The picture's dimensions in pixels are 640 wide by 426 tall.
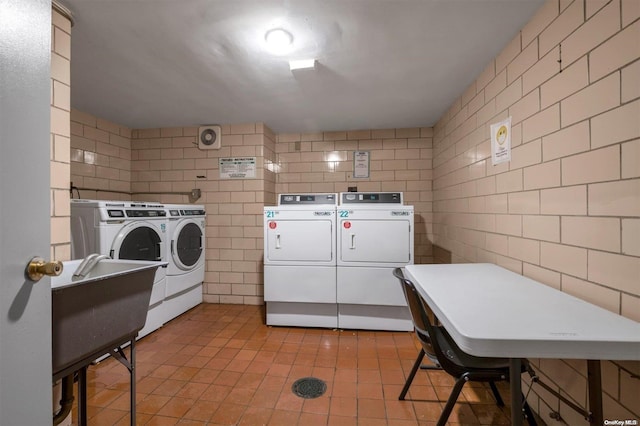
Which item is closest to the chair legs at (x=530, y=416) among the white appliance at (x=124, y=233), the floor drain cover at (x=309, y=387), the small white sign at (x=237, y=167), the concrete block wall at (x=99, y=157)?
the floor drain cover at (x=309, y=387)

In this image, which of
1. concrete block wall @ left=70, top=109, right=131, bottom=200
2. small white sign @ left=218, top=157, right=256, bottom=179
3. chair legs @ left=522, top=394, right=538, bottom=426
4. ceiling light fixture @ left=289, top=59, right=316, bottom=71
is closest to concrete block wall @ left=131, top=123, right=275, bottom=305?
small white sign @ left=218, top=157, right=256, bottom=179

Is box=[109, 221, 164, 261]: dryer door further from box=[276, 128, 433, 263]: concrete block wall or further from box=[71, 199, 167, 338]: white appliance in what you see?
box=[276, 128, 433, 263]: concrete block wall

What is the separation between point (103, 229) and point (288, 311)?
178 centimetres

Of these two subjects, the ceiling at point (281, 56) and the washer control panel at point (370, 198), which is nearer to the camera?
the ceiling at point (281, 56)

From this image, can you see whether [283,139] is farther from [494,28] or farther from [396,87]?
[494,28]

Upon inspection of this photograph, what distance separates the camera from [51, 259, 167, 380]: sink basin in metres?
0.94

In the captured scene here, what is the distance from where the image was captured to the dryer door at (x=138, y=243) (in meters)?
2.22

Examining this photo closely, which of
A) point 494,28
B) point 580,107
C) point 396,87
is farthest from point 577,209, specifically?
point 396,87

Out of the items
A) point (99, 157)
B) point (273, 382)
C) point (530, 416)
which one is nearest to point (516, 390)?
point (530, 416)

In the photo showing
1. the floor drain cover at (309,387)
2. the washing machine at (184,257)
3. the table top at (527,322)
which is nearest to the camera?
the table top at (527,322)

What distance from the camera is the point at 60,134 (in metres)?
1.49

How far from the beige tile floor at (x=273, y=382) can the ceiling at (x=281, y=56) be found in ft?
7.54

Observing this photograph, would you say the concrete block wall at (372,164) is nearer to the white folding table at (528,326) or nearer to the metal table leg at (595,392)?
the white folding table at (528,326)

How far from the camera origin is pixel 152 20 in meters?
1.56
